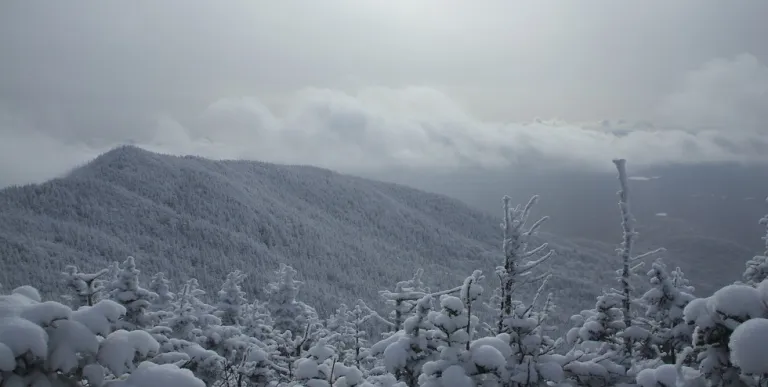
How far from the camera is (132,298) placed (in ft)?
45.3

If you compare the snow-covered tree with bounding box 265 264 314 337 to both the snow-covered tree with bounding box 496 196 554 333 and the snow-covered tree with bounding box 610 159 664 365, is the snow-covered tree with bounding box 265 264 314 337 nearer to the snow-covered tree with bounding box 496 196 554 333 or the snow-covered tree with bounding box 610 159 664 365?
the snow-covered tree with bounding box 610 159 664 365

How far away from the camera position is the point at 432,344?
5.62 m

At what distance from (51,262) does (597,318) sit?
14552 centimetres

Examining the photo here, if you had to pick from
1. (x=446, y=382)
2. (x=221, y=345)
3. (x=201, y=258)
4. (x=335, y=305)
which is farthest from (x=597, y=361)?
(x=201, y=258)

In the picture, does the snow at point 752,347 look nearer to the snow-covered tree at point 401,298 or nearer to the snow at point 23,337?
the snow-covered tree at point 401,298

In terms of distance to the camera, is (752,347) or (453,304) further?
(453,304)

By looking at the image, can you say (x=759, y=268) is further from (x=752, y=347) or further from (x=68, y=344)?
(x=68, y=344)

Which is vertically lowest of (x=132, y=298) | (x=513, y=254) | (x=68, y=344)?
(x=132, y=298)

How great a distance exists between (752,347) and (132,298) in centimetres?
1496

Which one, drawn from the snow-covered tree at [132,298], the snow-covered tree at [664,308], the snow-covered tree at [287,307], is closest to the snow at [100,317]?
→ the snow-covered tree at [664,308]

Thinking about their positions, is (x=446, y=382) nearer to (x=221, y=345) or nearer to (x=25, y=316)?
(x=25, y=316)

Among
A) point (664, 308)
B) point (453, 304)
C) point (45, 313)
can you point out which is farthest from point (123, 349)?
point (664, 308)

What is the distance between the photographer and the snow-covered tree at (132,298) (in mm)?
13625

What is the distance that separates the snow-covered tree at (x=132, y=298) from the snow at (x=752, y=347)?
14293 millimetres
